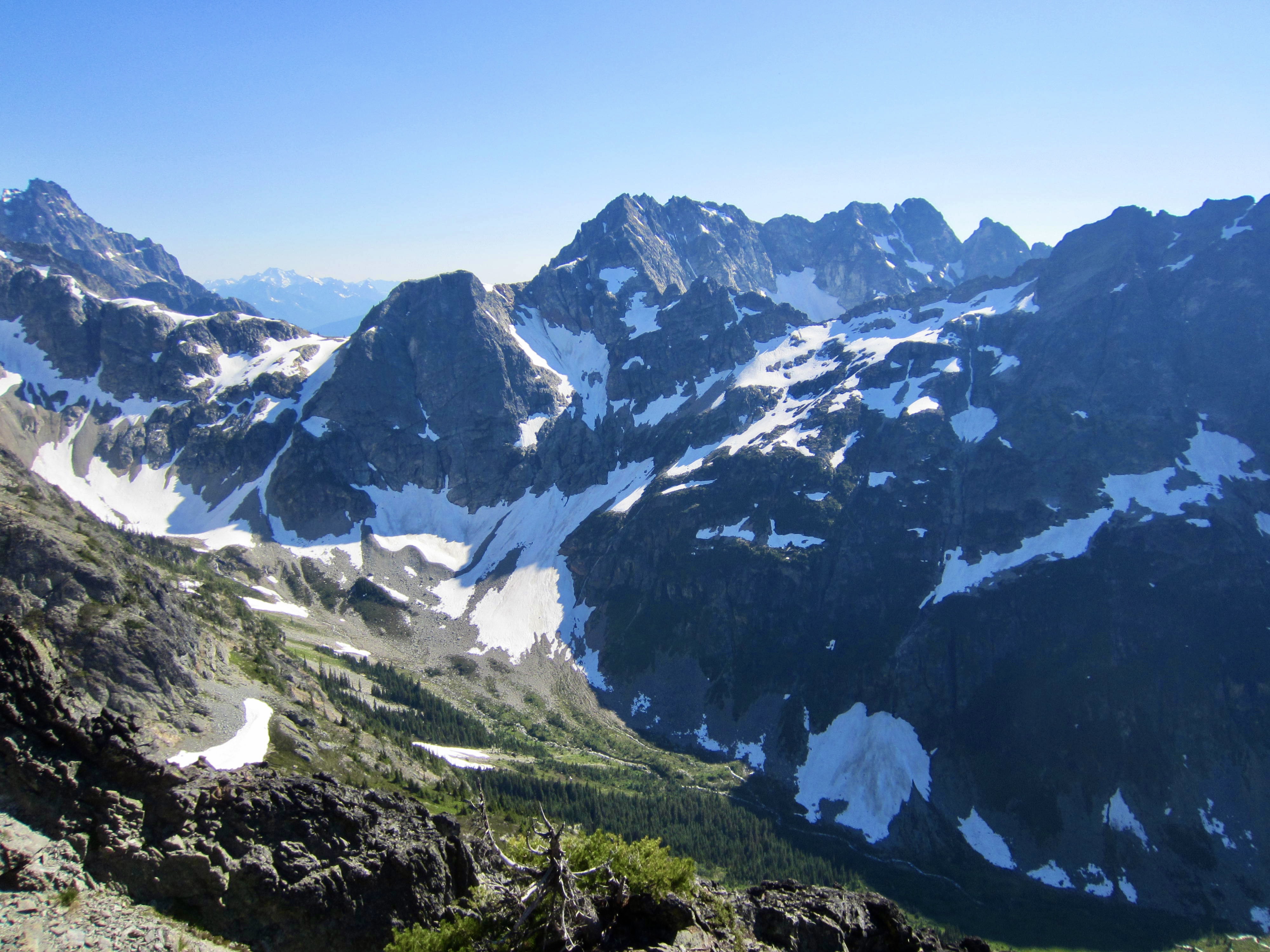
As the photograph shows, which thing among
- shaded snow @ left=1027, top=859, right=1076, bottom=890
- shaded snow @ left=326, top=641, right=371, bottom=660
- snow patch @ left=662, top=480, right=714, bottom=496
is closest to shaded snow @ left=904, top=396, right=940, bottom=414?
snow patch @ left=662, top=480, right=714, bottom=496

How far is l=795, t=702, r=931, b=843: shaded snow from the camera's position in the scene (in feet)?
363

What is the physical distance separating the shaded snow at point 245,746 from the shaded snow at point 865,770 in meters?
82.9

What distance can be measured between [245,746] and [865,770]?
9498cm

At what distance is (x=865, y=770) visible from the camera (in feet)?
383

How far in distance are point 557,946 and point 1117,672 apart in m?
127

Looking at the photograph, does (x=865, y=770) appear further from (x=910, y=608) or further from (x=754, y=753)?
(x=910, y=608)

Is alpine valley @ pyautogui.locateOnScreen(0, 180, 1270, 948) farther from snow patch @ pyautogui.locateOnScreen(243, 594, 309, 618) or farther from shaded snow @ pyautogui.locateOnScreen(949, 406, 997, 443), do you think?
snow patch @ pyautogui.locateOnScreen(243, 594, 309, 618)

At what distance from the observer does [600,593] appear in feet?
559

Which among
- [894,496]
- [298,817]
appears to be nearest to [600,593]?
[894,496]

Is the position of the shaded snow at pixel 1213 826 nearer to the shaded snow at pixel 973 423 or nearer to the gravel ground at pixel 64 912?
the shaded snow at pixel 973 423

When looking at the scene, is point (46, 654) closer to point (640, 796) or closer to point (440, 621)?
point (640, 796)

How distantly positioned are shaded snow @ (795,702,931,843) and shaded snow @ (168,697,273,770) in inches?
3262

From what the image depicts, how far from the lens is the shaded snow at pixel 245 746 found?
6756 cm

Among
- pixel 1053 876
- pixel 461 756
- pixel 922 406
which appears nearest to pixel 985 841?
pixel 1053 876
